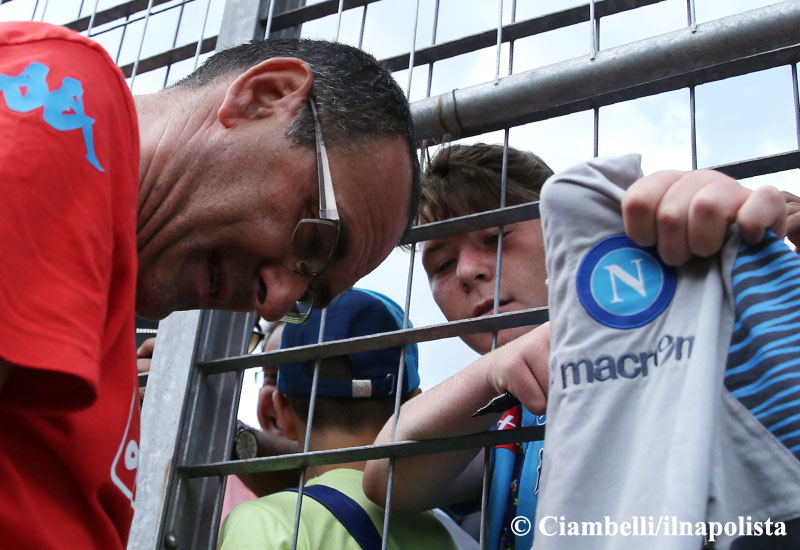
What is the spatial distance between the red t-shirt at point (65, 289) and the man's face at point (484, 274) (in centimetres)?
92

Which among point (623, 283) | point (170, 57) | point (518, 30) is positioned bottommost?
point (623, 283)

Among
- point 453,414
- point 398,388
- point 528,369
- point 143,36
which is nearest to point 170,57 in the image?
point 143,36

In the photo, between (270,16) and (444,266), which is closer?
(444,266)

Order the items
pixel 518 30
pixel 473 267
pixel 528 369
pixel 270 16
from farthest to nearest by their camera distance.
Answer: pixel 270 16, pixel 473 267, pixel 518 30, pixel 528 369

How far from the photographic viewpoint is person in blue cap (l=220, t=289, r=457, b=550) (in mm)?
1677

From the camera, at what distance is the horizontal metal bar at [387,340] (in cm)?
146

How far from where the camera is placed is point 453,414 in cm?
143

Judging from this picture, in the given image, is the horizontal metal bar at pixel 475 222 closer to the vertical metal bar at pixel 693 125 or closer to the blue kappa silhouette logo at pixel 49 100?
the vertical metal bar at pixel 693 125

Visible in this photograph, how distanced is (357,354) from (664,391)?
111 centimetres

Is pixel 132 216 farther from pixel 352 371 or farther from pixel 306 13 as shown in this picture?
pixel 306 13

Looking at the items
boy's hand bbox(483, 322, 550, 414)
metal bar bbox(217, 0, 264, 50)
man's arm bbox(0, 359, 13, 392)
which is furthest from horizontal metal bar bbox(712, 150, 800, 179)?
metal bar bbox(217, 0, 264, 50)

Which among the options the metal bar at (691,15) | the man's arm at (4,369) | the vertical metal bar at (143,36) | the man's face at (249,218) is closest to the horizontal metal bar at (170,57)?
the vertical metal bar at (143,36)

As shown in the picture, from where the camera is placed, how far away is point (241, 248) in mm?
1479

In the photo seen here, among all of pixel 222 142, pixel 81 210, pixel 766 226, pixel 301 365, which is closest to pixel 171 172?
pixel 222 142
